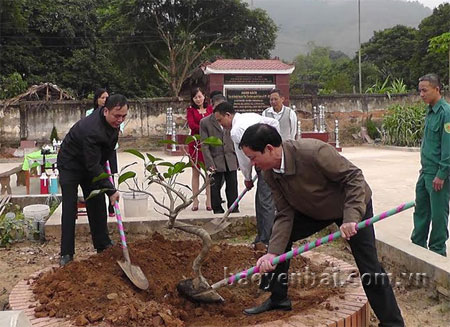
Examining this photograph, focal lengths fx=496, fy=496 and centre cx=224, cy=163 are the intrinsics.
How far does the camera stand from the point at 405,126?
16.8 meters

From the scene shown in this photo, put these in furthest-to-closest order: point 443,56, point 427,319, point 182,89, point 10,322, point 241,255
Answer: point 443,56
point 182,89
point 241,255
point 427,319
point 10,322

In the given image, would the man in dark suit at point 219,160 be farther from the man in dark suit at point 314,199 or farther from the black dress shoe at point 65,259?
the man in dark suit at point 314,199

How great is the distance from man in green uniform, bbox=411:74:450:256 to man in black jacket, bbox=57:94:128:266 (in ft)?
7.61

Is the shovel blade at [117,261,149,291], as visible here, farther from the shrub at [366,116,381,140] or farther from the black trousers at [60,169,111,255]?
the shrub at [366,116,381,140]

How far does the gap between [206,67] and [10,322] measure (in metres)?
15.3

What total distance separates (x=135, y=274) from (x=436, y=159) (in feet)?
7.83

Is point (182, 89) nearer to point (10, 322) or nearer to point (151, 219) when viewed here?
point (151, 219)

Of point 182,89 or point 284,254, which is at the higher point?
point 182,89

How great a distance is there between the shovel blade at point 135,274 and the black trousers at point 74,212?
2.35 ft

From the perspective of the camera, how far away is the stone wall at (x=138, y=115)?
18.0 meters

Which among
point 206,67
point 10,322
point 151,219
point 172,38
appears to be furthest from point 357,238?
point 172,38

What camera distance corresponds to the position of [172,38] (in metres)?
24.9

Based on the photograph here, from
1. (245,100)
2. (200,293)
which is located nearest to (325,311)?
(200,293)

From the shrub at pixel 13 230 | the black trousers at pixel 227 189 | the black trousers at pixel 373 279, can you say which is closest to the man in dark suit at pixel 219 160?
the black trousers at pixel 227 189
